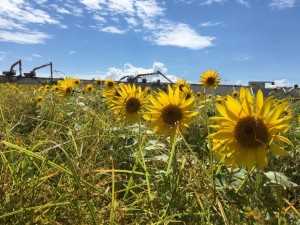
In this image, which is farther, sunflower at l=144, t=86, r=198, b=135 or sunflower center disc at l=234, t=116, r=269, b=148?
sunflower at l=144, t=86, r=198, b=135

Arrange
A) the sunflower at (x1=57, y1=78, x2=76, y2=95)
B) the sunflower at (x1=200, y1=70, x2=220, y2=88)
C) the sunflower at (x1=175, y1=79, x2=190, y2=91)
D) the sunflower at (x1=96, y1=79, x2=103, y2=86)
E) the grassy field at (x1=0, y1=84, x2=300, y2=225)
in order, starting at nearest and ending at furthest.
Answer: the grassy field at (x1=0, y1=84, x2=300, y2=225)
the sunflower at (x1=175, y1=79, x2=190, y2=91)
the sunflower at (x1=57, y1=78, x2=76, y2=95)
the sunflower at (x1=200, y1=70, x2=220, y2=88)
the sunflower at (x1=96, y1=79, x2=103, y2=86)

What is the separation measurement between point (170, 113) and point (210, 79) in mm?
4303

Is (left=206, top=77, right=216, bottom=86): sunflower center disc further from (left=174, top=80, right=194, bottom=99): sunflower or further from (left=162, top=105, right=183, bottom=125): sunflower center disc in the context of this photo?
(left=162, top=105, right=183, bottom=125): sunflower center disc

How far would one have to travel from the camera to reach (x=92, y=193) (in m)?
1.70

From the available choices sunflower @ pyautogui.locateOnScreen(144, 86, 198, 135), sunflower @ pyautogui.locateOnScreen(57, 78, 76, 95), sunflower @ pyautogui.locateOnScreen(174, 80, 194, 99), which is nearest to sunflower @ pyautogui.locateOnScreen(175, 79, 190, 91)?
sunflower @ pyautogui.locateOnScreen(174, 80, 194, 99)

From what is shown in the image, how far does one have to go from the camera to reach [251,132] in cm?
163

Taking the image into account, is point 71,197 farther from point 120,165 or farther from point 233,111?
point 120,165

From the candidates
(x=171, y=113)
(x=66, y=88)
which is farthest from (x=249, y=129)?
(x=66, y=88)

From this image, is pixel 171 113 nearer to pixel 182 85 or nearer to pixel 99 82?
pixel 182 85

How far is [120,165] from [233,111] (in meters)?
0.99

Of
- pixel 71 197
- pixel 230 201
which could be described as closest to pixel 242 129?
pixel 230 201

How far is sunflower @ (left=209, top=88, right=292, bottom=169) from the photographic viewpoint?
62.6 inches

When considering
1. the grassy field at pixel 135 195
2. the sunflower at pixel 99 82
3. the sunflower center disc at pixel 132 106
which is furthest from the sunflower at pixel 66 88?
the grassy field at pixel 135 195

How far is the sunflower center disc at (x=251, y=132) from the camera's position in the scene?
5.26 ft
